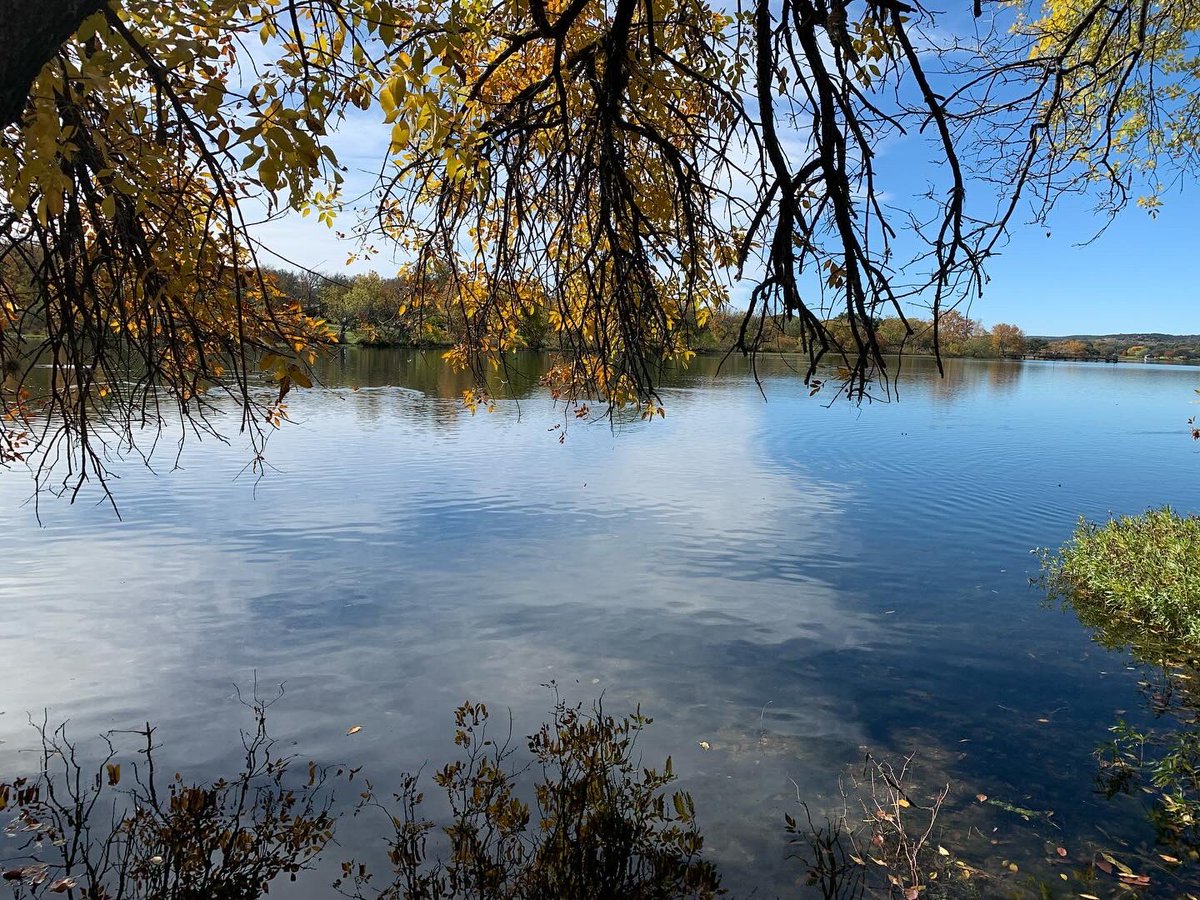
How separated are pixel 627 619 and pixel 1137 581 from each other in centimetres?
719

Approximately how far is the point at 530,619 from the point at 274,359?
7396 millimetres

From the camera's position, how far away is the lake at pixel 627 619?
621 cm

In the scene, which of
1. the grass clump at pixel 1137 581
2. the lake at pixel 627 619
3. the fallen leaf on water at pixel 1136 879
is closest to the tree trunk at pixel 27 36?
the lake at pixel 627 619

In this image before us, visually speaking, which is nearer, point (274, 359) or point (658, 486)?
point (274, 359)

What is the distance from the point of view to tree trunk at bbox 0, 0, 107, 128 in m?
1.88

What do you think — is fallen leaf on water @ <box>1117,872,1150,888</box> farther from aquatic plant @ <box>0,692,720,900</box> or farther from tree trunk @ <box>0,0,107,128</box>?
tree trunk @ <box>0,0,107,128</box>

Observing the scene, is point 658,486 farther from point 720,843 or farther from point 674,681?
point 720,843

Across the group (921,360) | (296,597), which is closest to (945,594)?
(296,597)

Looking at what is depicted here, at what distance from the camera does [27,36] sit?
1922mm

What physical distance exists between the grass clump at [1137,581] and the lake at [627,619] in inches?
21.8

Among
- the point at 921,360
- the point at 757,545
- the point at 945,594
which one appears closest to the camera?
the point at 945,594

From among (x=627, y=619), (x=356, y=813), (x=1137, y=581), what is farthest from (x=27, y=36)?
(x=1137, y=581)

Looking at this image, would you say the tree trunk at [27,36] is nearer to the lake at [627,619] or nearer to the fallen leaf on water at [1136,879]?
the lake at [627,619]

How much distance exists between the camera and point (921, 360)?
87500 millimetres
